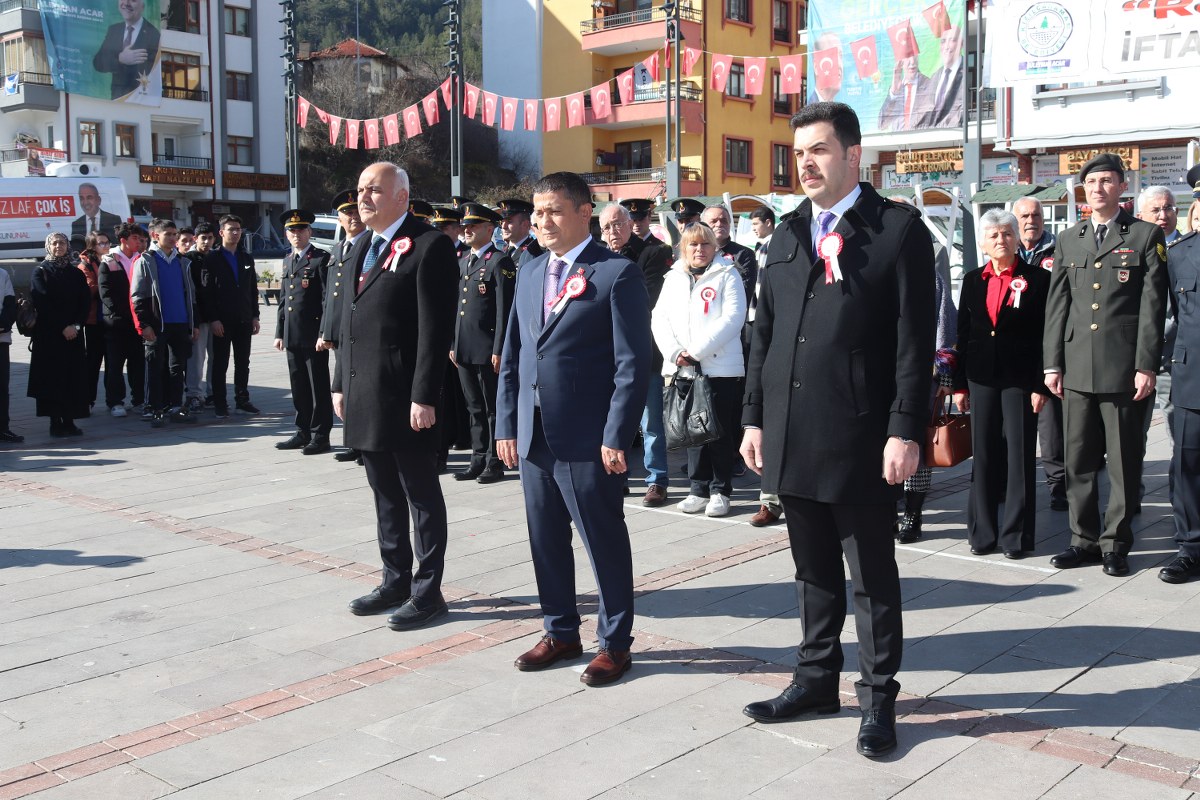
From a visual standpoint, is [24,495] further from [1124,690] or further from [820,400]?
[1124,690]

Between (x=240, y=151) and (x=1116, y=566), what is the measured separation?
54176 millimetres

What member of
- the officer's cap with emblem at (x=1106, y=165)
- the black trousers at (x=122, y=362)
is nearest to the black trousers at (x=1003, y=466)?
the officer's cap with emblem at (x=1106, y=165)

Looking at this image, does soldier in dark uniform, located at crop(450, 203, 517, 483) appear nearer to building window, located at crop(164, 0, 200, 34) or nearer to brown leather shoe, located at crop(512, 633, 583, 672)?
brown leather shoe, located at crop(512, 633, 583, 672)

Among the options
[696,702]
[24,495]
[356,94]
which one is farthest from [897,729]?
[356,94]

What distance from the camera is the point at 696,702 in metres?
4.54

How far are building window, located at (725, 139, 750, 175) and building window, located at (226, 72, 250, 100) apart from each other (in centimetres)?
2331

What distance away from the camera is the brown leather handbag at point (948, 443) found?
249 inches

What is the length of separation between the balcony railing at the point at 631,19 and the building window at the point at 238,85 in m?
16.7

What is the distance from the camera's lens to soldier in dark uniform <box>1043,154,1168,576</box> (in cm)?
634

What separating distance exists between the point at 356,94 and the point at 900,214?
53.6 meters

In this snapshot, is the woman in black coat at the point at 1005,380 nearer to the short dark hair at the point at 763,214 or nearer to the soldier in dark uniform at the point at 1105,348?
the soldier in dark uniform at the point at 1105,348

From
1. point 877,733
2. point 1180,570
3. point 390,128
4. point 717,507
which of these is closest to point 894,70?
point 390,128

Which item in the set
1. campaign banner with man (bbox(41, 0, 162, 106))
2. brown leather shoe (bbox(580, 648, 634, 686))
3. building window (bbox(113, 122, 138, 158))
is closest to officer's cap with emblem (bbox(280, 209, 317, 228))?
brown leather shoe (bbox(580, 648, 634, 686))

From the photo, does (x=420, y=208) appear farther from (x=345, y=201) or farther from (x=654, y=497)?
(x=654, y=497)
